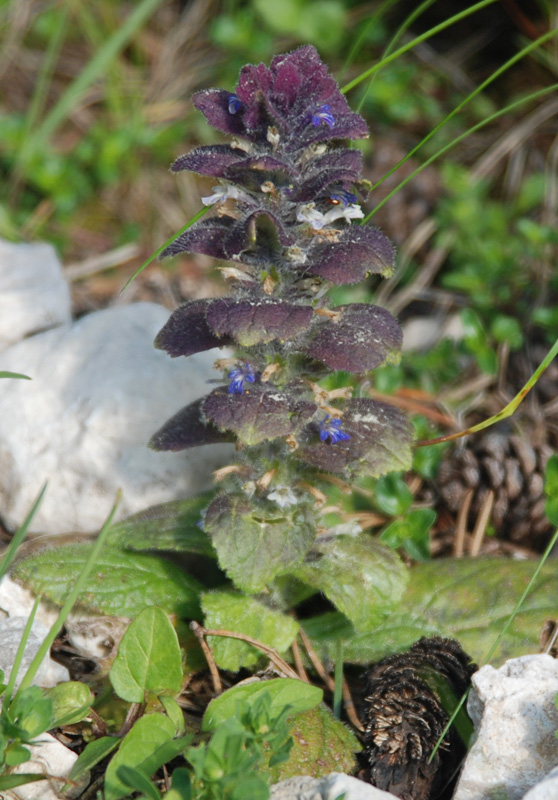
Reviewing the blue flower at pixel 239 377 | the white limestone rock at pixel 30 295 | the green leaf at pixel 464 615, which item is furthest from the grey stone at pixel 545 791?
the white limestone rock at pixel 30 295

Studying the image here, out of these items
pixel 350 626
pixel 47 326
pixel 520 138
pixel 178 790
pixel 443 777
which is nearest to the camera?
pixel 178 790

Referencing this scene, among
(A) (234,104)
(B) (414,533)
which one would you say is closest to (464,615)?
(B) (414,533)

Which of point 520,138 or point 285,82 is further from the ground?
point 285,82

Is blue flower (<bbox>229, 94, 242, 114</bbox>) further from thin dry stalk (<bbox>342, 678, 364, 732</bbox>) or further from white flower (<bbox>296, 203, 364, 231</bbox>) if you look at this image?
thin dry stalk (<bbox>342, 678, 364, 732</bbox>)

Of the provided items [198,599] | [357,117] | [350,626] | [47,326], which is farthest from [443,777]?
[47,326]

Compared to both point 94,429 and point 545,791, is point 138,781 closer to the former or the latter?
point 545,791

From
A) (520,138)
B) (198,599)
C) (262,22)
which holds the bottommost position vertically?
(198,599)

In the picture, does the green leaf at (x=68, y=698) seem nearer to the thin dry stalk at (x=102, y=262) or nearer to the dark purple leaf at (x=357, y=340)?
the dark purple leaf at (x=357, y=340)

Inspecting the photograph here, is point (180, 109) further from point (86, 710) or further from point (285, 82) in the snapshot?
point (86, 710)
